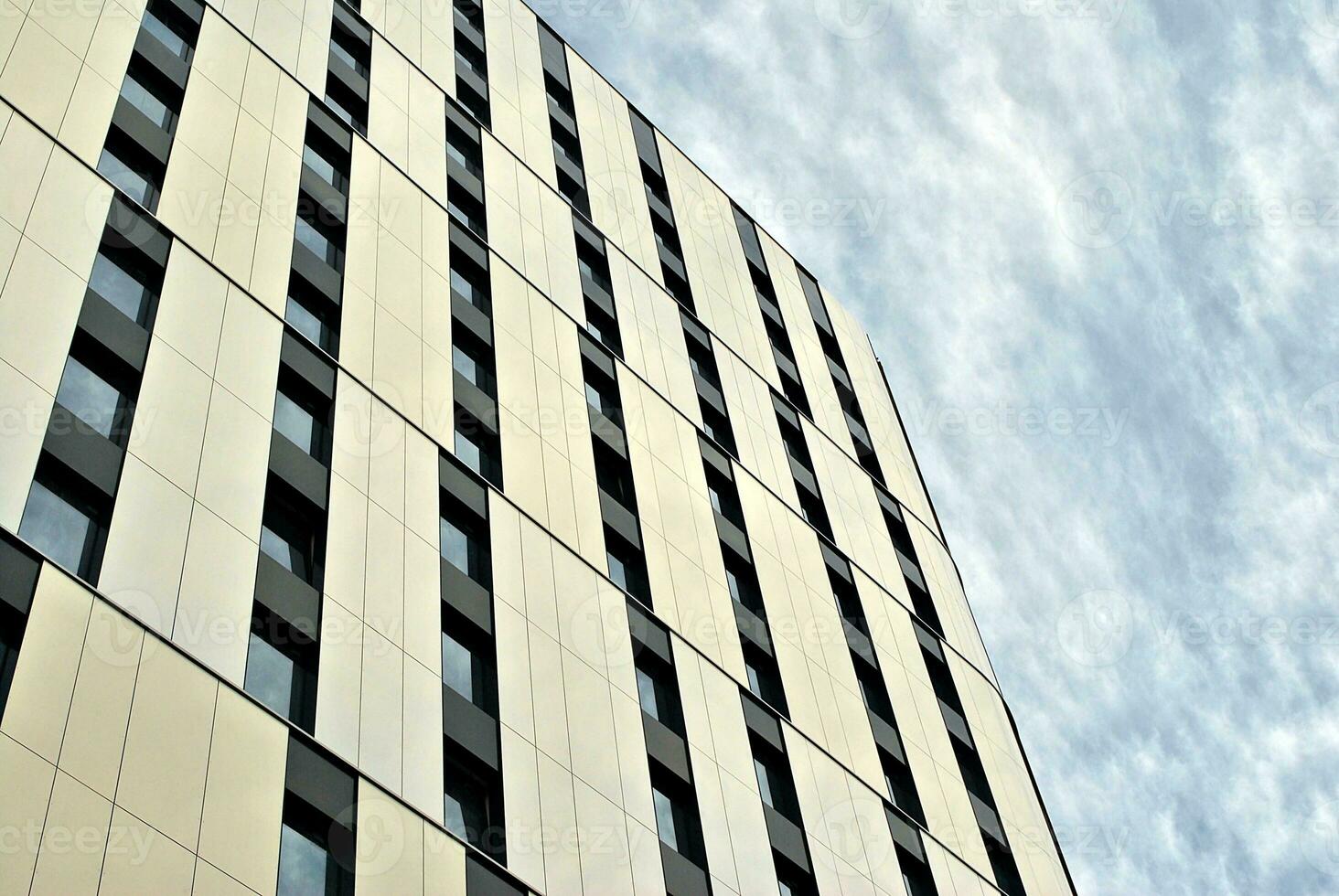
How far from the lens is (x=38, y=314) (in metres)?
20.5

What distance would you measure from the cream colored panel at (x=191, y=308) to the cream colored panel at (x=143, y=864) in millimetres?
9112

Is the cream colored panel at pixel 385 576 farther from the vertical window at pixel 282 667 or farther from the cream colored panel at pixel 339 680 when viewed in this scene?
the vertical window at pixel 282 667

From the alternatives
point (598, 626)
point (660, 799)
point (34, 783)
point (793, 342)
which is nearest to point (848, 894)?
point (660, 799)

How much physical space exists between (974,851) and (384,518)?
659 inches

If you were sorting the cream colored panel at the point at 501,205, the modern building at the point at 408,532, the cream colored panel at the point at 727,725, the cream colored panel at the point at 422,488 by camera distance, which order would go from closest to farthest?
the modern building at the point at 408,532
the cream colored panel at the point at 422,488
the cream colored panel at the point at 727,725
the cream colored panel at the point at 501,205

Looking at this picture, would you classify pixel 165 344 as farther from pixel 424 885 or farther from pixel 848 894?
pixel 848 894

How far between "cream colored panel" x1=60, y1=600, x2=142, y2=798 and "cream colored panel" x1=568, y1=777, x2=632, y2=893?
741 centimetres

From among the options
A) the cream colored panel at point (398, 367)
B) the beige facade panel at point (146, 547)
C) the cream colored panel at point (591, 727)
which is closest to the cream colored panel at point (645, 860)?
the cream colored panel at point (591, 727)

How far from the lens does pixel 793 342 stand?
47.7m

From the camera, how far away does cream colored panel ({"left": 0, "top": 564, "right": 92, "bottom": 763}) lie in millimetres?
15312

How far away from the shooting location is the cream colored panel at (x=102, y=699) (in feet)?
50.9

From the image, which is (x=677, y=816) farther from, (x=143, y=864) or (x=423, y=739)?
(x=143, y=864)

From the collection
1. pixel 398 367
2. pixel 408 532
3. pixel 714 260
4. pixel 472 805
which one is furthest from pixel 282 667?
pixel 714 260

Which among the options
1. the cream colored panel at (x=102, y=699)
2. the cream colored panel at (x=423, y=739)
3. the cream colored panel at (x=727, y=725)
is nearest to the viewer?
the cream colored panel at (x=102, y=699)
